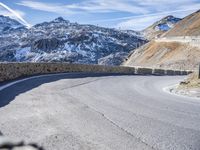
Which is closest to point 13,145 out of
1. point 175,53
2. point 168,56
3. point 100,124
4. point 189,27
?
point 100,124

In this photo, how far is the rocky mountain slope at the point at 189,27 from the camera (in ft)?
377

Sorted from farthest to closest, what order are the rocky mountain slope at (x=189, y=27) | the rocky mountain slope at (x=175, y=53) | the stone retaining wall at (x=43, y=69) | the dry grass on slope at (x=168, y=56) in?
the rocky mountain slope at (x=189, y=27) < the rocky mountain slope at (x=175, y=53) < the dry grass on slope at (x=168, y=56) < the stone retaining wall at (x=43, y=69)

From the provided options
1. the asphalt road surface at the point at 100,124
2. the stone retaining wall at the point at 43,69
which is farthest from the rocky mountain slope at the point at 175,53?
the asphalt road surface at the point at 100,124

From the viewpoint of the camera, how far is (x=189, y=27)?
401 feet

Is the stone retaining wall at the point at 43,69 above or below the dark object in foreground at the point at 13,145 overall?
below

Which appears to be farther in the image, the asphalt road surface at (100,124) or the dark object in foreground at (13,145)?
the asphalt road surface at (100,124)

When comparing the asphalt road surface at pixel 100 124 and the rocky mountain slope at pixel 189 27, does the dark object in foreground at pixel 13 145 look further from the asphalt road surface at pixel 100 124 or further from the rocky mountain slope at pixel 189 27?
the rocky mountain slope at pixel 189 27

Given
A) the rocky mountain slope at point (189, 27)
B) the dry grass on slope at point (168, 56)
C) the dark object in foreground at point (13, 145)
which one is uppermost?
the rocky mountain slope at point (189, 27)

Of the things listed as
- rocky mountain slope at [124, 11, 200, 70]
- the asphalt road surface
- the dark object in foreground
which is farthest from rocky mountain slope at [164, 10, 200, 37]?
the dark object in foreground

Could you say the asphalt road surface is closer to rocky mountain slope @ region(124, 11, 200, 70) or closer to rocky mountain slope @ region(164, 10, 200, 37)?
rocky mountain slope @ region(124, 11, 200, 70)

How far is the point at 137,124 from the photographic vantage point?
8352 millimetres

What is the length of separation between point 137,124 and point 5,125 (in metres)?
2.89

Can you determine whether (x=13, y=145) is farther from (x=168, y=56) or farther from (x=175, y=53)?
(x=168, y=56)

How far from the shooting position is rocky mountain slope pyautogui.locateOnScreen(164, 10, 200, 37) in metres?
115
